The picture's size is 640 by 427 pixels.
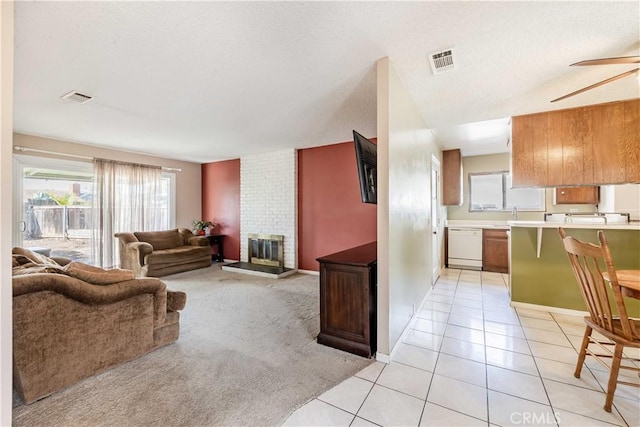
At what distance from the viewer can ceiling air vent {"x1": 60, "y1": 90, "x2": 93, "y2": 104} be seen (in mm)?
2748

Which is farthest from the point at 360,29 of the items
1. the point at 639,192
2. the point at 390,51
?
the point at 639,192

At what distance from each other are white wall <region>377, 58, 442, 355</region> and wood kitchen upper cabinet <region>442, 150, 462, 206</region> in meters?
2.42

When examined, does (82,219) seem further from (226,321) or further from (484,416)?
(484,416)

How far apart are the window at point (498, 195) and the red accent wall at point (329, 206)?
112 inches

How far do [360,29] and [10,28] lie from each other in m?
1.85

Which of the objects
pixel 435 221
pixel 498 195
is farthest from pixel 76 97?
pixel 498 195

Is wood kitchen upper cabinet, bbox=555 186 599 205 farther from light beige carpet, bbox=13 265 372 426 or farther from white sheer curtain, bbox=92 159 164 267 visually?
white sheer curtain, bbox=92 159 164 267

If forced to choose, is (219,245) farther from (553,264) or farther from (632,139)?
(632,139)

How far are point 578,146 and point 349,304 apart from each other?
3.19m

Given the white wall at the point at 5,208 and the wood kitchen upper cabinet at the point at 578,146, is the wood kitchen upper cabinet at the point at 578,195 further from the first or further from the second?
the white wall at the point at 5,208

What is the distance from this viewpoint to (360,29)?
1770mm

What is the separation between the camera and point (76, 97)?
2822mm

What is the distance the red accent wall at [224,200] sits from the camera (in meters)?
6.38

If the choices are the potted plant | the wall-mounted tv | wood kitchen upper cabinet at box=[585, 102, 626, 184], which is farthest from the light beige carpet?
the potted plant
